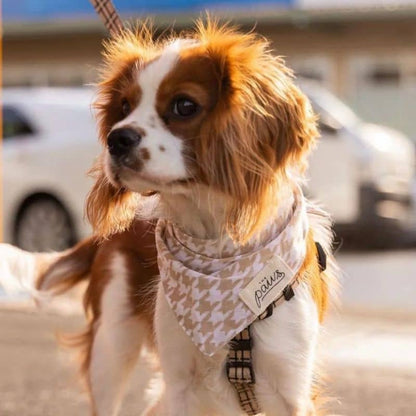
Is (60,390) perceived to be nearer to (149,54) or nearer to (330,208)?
(149,54)

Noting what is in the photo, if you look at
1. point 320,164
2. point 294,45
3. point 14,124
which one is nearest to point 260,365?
point 14,124

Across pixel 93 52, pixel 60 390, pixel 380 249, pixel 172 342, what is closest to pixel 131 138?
pixel 172 342

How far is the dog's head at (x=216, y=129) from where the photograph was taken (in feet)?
11.5

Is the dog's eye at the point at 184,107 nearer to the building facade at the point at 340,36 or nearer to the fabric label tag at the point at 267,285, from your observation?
the fabric label tag at the point at 267,285

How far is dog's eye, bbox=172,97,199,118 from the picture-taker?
357 cm

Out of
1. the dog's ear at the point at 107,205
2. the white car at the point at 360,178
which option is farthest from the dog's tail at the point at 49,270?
the white car at the point at 360,178

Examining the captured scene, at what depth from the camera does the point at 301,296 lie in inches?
151

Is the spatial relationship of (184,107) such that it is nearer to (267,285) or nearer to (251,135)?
(251,135)

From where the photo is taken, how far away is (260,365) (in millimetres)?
3812

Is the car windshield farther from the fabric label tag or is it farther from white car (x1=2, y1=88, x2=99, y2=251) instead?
the fabric label tag

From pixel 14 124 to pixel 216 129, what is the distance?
8896 millimetres

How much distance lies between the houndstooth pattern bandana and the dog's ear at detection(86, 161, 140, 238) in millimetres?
195

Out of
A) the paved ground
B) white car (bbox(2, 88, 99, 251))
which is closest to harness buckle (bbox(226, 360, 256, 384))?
the paved ground

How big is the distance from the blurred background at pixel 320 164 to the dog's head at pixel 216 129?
92cm
